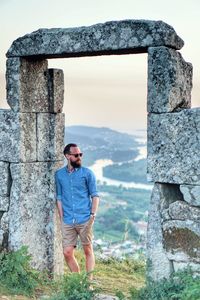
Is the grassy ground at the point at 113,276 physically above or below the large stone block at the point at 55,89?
below

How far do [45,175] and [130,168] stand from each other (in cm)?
2890

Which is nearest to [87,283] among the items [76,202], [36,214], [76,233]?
[76,233]

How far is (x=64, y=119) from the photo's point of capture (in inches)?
352

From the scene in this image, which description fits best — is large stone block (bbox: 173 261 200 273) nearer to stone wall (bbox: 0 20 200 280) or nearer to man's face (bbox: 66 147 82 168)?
stone wall (bbox: 0 20 200 280)

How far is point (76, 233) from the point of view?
8375 mm

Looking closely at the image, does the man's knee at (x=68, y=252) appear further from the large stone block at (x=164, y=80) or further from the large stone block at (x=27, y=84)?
the large stone block at (x=164, y=80)

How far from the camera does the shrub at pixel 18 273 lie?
798 centimetres

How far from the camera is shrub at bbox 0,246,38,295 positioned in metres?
7.98

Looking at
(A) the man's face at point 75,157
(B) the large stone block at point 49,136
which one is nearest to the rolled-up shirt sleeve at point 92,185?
(A) the man's face at point 75,157

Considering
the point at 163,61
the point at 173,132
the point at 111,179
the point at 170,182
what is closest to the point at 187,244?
the point at 170,182

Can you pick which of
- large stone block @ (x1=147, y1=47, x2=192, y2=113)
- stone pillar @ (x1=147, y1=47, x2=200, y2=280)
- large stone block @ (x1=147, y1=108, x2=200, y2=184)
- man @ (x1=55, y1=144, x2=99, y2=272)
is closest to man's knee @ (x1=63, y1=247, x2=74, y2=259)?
man @ (x1=55, y1=144, x2=99, y2=272)

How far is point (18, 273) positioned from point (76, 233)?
0.94 m

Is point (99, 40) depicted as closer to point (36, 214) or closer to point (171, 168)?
point (171, 168)

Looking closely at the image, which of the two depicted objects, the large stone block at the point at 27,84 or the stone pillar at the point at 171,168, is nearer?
the stone pillar at the point at 171,168
